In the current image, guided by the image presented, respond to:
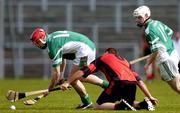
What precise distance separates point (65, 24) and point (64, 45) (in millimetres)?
19889

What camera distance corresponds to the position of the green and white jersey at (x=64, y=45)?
1562 centimetres

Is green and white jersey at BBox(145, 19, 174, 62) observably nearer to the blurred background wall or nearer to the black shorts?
the black shorts

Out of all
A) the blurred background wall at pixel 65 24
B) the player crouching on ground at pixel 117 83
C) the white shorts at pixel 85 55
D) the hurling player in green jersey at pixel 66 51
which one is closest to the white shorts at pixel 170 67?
the hurling player in green jersey at pixel 66 51

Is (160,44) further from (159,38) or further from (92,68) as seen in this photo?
(92,68)


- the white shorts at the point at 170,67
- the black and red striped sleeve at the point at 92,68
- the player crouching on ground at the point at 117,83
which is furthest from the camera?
the white shorts at the point at 170,67

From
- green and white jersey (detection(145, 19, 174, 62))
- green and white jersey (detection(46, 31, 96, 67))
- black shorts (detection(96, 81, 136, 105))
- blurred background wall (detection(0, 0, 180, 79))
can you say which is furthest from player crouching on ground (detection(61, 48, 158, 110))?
blurred background wall (detection(0, 0, 180, 79))

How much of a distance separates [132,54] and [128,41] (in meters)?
1.14

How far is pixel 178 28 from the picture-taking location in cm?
3562

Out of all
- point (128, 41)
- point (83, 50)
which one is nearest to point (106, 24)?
point (128, 41)

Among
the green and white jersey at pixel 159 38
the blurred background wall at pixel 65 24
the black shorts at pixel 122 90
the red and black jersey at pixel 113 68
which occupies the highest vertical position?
the green and white jersey at pixel 159 38

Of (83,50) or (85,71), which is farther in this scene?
(83,50)

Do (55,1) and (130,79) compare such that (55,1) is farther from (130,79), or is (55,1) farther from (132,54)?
(130,79)

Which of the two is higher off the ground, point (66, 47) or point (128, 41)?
point (66, 47)

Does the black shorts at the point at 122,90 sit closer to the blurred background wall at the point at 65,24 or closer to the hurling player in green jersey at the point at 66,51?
the hurling player in green jersey at the point at 66,51
